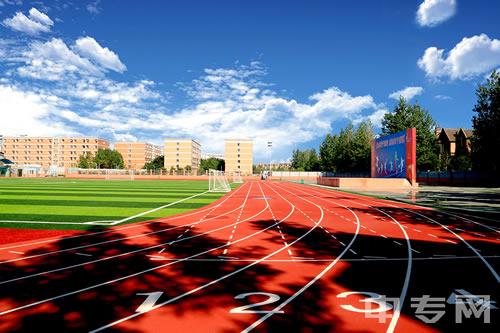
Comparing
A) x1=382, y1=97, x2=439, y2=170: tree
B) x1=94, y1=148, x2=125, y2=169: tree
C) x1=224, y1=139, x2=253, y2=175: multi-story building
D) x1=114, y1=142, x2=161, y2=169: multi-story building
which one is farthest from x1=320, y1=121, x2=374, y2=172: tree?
x1=114, y1=142, x2=161, y2=169: multi-story building

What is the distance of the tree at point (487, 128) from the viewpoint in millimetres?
39875

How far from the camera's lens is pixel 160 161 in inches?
5901

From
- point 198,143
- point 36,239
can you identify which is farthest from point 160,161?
point 36,239

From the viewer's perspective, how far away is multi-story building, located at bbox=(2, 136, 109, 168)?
148m

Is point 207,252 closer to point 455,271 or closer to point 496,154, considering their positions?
point 455,271

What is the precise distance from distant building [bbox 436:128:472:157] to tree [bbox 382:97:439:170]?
632 cm

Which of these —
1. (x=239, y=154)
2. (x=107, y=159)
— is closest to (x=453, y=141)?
(x=239, y=154)

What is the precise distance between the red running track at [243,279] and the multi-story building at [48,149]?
15691cm

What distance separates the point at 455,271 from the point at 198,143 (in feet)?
557

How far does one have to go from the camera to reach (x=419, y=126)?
64375 mm

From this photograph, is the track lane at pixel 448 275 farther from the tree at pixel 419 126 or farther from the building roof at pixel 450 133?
the building roof at pixel 450 133

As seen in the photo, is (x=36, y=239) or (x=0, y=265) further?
(x=36, y=239)

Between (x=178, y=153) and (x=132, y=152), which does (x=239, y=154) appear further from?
(x=132, y=152)

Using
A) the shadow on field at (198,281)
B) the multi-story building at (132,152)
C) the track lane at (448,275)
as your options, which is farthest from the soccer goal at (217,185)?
the multi-story building at (132,152)
